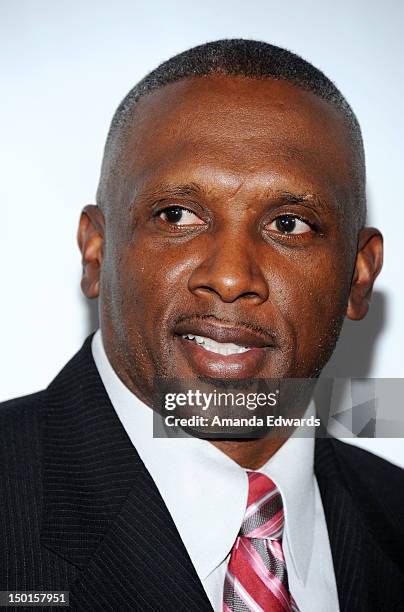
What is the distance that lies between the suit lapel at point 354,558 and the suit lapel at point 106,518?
0.49 metres

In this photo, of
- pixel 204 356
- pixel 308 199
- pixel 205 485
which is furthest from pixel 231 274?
pixel 205 485

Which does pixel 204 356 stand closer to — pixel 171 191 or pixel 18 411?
pixel 171 191

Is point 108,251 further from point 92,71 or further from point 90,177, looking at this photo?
point 92,71

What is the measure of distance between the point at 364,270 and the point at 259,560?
2.91ft

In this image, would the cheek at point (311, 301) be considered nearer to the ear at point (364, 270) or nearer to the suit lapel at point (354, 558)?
the ear at point (364, 270)

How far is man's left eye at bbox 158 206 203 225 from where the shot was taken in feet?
7.32

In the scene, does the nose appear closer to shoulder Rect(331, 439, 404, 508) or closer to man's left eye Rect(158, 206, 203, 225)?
man's left eye Rect(158, 206, 203, 225)

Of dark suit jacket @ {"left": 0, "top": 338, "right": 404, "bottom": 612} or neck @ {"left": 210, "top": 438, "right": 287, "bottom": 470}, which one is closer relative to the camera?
dark suit jacket @ {"left": 0, "top": 338, "right": 404, "bottom": 612}

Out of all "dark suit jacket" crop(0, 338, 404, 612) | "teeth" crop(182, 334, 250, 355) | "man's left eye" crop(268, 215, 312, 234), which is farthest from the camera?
"man's left eye" crop(268, 215, 312, 234)

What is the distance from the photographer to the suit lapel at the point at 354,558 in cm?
237

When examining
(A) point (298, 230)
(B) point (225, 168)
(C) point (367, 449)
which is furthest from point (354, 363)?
(B) point (225, 168)

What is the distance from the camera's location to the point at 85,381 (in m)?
2.38

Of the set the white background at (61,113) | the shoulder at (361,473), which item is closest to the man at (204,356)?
the shoulder at (361,473)

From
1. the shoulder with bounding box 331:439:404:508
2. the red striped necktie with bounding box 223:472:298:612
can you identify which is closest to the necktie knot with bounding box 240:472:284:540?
the red striped necktie with bounding box 223:472:298:612
